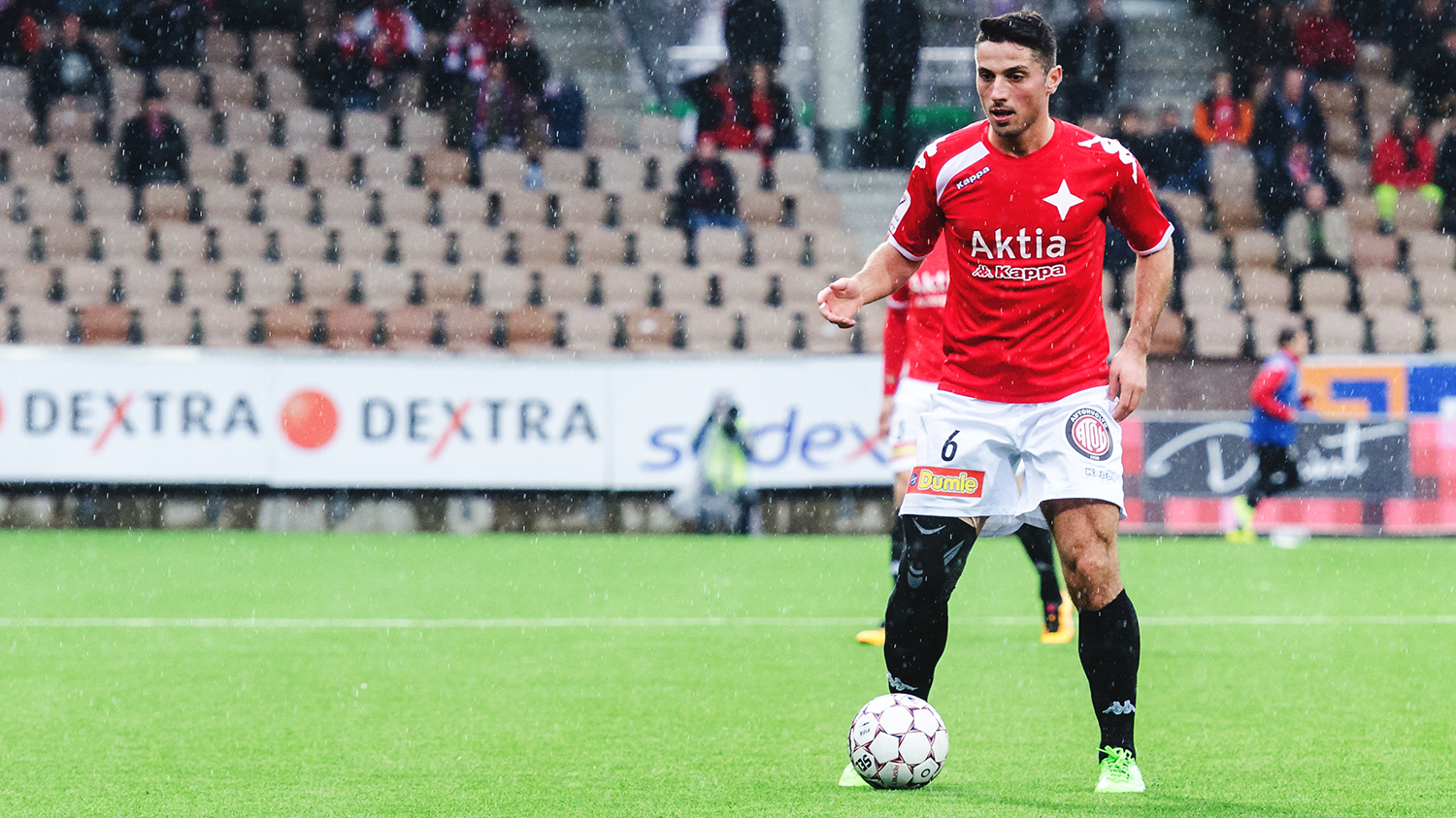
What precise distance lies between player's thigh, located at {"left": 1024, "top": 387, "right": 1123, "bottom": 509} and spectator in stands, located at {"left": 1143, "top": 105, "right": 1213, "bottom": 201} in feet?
44.0

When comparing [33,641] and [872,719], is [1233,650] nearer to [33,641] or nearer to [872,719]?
[872,719]

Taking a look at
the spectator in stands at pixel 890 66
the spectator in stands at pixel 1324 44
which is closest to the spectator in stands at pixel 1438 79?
the spectator in stands at pixel 1324 44

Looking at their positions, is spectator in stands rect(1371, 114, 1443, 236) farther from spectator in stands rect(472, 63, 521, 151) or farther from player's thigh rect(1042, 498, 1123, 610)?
player's thigh rect(1042, 498, 1123, 610)

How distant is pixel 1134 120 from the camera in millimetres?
16938

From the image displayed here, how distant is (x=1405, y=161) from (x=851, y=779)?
1608cm

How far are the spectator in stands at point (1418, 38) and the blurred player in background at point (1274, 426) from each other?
7.52 metres

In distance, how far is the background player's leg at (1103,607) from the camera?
445cm

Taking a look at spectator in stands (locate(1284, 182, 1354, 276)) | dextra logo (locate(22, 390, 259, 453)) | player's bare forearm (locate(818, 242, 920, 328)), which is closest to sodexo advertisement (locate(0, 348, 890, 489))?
dextra logo (locate(22, 390, 259, 453))

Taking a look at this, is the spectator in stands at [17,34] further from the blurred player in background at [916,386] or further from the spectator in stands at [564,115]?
the blurred player in background at [916,386]

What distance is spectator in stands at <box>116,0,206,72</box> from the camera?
1783cm

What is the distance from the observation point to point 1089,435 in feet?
14.7

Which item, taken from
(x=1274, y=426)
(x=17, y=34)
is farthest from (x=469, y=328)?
(x=1274, y=426)

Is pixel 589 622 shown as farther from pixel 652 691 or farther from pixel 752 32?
pixel 752 32

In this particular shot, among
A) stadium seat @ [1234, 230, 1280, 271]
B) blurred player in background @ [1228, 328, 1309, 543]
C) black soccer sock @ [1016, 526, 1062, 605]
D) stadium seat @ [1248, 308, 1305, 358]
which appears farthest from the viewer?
stadium seat @ [1234, 230, 1280, 271]
